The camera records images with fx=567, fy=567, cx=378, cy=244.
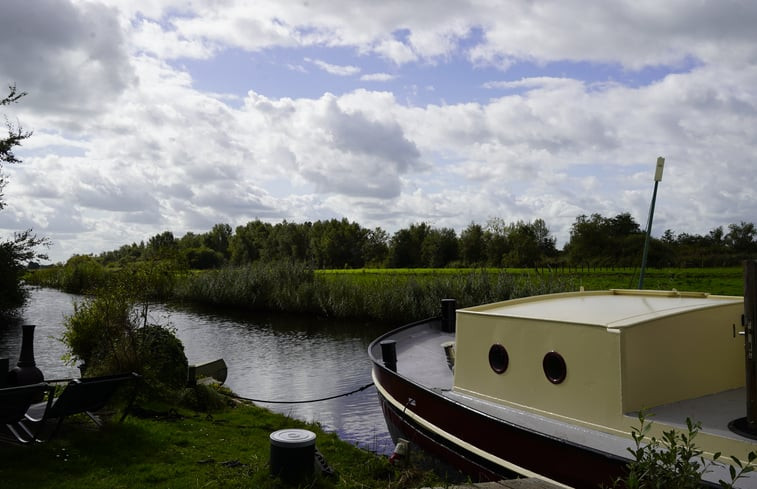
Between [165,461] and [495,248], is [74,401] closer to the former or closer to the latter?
[165,461]

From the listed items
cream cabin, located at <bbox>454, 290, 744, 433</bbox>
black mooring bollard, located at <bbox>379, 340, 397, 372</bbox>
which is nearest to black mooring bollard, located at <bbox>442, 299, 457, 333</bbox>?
black mooring bollard, located at <bbox>379, 340, 397, 372</bbox>

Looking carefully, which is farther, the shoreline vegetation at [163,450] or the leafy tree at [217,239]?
the leafy tree at [217,239]

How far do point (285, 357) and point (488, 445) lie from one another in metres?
11.4

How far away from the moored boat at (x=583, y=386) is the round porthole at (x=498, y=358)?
1 centimetres

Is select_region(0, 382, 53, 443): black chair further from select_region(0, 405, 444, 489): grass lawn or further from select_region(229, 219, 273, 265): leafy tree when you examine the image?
select_region(229, 219, 273, 265): leafy tree

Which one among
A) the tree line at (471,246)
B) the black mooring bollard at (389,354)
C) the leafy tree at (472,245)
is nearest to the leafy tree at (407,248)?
the tree line at (471,246)

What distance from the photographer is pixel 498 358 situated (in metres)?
5.94

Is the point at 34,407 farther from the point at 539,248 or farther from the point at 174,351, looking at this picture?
the point at 539,248

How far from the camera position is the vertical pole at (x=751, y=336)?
164 inches

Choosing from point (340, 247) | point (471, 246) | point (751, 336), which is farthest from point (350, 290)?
point (340, 247)

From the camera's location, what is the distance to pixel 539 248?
5284 centimetres

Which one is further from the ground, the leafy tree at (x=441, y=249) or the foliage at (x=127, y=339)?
the leafy tree at (x=441, y=249)

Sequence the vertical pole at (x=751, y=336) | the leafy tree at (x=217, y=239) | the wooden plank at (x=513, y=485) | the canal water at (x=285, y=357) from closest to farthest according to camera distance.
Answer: the wooden plank at (x=513, y=485)
the vertical pole at (x=751, y=336)
the canal water at (x=285, y=357)
the leafy tree at (x=217, y=239)

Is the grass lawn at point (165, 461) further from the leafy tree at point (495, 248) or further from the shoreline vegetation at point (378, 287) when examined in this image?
the leafy tree at point (495, 248)
